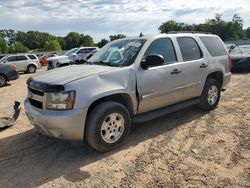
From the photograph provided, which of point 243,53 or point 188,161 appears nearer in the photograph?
point 188,161

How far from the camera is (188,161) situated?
430 cm

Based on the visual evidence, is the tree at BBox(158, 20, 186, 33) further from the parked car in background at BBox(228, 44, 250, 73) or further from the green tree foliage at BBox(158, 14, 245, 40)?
the parked car in background at BBox(228, 44, 250, 73)

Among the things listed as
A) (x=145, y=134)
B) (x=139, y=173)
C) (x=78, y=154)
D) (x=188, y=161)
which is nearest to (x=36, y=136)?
(x=78, y=154)

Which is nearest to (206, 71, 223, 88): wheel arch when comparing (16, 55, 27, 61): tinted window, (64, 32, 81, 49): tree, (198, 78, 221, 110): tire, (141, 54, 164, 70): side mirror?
(198, 78, 221, 110): tire

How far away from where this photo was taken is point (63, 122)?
417 cm

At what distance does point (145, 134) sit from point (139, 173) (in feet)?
4.93

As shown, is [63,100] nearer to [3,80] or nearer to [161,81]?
[161,81]

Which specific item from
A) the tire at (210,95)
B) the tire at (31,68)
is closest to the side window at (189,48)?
the tire at (210,95)

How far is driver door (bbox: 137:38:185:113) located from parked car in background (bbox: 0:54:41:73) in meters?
19.1

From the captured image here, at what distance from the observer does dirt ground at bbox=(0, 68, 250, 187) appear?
3.84m

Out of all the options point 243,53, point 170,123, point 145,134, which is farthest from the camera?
point 243,53

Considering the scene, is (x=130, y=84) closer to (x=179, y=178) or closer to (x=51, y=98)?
(x=51, y=98)

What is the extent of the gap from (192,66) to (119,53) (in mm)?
1578

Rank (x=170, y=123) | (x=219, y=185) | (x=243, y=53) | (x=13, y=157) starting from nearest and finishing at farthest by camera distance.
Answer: (x=219, y=185) < (x=13, y=157) < (x=170, y=123) < (x=243, y=53)
